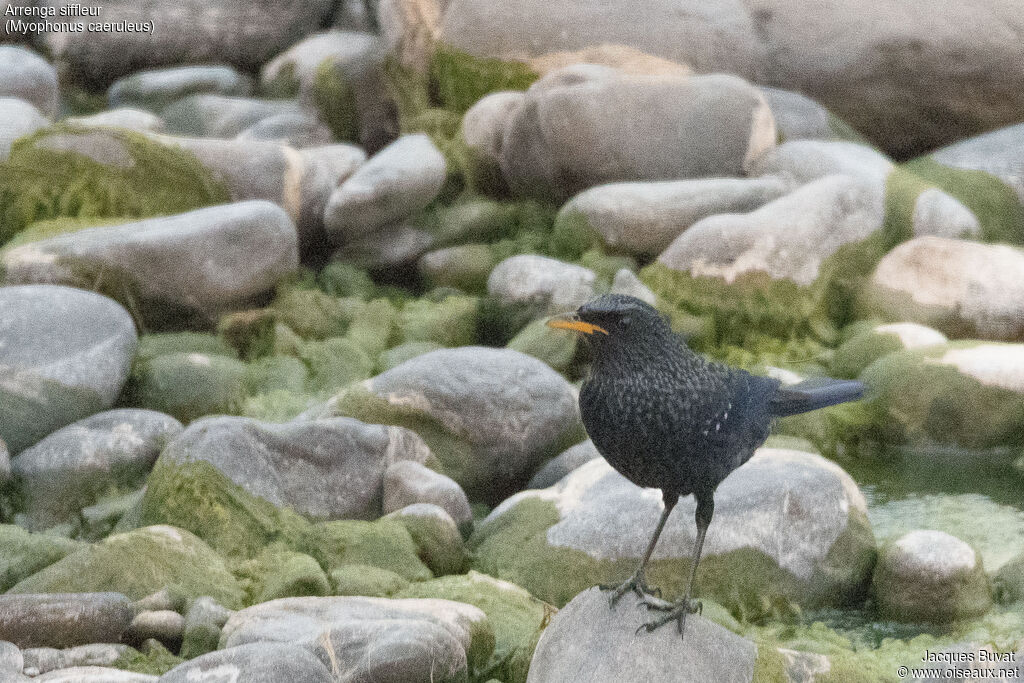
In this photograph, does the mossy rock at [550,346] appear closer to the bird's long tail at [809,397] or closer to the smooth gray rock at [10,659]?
the bird's long tail at [809,397]

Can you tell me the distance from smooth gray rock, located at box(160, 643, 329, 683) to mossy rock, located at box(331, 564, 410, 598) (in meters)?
1.13

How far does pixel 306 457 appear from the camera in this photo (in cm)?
573

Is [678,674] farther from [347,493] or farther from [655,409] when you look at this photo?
[347,493]

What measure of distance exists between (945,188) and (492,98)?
4.44 metres

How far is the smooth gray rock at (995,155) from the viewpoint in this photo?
10.4 meters

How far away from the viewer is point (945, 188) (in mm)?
10422

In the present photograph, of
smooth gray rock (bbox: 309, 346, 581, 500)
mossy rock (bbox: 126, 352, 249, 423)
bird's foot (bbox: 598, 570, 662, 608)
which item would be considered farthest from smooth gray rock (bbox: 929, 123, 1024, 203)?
bird's foot (bbox: 598, 570, 662, 608)

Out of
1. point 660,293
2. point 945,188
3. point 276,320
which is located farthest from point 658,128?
point 276,320

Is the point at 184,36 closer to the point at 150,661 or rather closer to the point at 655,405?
the point at 150,661

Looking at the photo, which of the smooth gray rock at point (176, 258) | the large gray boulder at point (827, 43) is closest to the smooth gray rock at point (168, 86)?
the large gray boulder at point (827, 43)

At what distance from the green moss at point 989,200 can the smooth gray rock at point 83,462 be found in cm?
753

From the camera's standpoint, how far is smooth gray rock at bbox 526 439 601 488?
20.8 feet

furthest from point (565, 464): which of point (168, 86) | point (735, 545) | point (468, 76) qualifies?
point (168, 86)

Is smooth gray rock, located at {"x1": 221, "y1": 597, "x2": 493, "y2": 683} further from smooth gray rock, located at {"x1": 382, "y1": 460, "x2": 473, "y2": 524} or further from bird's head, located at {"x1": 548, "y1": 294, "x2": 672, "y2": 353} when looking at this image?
bird's head, located at {"x1": 548, "y1": 294, "x2": 672, "y2": 353}
